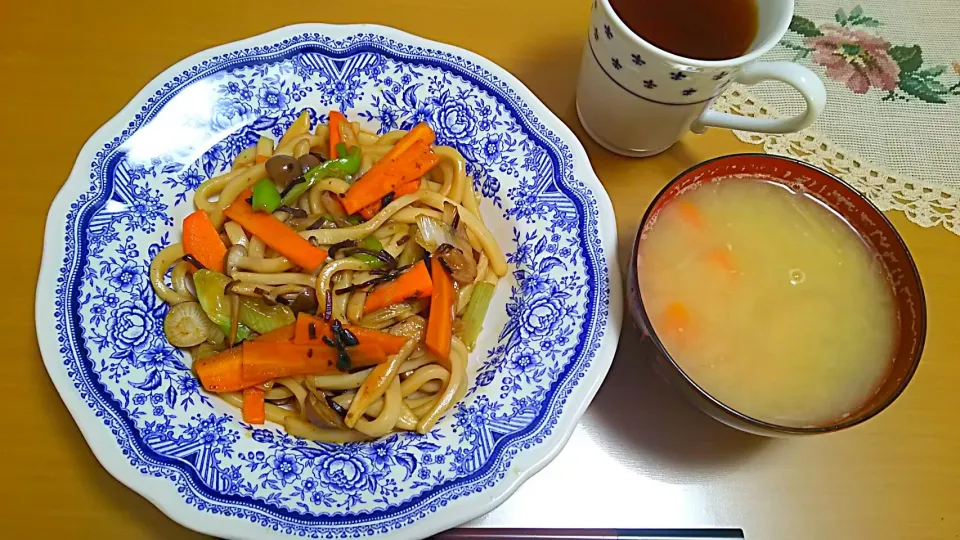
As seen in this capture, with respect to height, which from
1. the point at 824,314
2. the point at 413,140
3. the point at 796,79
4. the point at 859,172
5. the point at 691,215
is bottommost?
the point at 859,172

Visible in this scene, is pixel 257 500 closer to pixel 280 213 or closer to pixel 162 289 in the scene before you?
pixel 162 289

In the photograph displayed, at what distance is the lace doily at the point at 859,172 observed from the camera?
7.12 feet

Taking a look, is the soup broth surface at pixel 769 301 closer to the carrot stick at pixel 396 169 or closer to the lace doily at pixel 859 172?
the lace doily at pixel 859 172

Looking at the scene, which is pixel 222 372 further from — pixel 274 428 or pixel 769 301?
pixel 769 301

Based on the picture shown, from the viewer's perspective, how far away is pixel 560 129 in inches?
76.4

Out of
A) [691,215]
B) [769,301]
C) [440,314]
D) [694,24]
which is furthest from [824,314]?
[440,314]

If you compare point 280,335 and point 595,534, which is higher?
point 280,335

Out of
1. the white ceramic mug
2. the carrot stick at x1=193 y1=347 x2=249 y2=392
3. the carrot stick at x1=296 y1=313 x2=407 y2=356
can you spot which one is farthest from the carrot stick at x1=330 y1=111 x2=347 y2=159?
the white ceramic mug

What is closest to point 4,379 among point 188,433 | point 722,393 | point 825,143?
point 188,433

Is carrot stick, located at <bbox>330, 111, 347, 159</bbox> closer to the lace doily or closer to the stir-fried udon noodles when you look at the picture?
the stir-fried udon noodles

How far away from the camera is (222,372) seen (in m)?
1.63

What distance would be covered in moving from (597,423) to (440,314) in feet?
1.75

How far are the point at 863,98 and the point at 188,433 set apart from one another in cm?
241

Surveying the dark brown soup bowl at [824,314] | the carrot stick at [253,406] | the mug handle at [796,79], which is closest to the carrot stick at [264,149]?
the carrot stick at [253,406]
